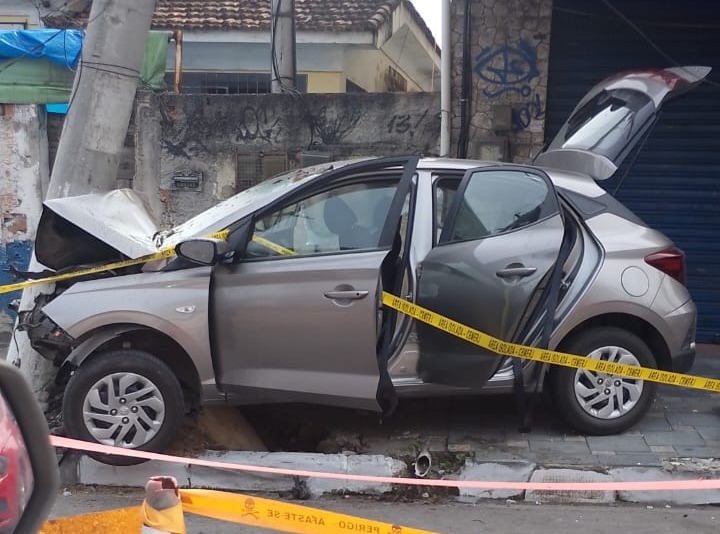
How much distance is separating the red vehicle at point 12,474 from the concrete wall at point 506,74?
7160 mm

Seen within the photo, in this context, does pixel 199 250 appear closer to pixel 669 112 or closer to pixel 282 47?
pixel 669 112

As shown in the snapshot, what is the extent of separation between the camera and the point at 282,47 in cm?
1042

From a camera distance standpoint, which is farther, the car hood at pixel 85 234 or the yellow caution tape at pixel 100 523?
the car hood at pixel 85 234

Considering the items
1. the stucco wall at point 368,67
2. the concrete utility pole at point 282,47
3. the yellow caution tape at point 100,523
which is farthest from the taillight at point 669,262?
the stucco wall at point 368,67

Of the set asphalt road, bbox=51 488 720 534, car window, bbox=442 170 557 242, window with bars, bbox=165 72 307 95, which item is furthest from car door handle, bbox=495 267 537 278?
window with bars, bbox=165 72 307 95

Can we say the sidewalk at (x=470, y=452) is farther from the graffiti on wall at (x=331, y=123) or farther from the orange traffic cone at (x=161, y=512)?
the graffiti on wall at (x=331, y=123)

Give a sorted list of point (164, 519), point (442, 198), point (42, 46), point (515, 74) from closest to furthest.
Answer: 1. point (164, 519)
2. point (442, 198)
3. point (515, 74)
4. point (42, 46)

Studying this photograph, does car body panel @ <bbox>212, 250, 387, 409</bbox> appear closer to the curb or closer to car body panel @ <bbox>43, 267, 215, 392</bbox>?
car body panel @ <bbox>43, 267, 215, 392</bbox>

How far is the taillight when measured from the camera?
18.4ft

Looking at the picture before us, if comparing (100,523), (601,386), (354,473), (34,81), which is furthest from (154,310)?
(34,81)

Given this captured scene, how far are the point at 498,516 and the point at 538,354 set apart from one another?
103cm

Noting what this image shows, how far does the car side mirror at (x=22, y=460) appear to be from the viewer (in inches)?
67.2

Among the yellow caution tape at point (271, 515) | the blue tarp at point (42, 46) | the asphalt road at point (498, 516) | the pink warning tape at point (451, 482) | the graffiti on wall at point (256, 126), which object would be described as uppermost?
the blue tarp at point (42, 46)

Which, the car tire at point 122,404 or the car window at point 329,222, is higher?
the car window at point 329,222
